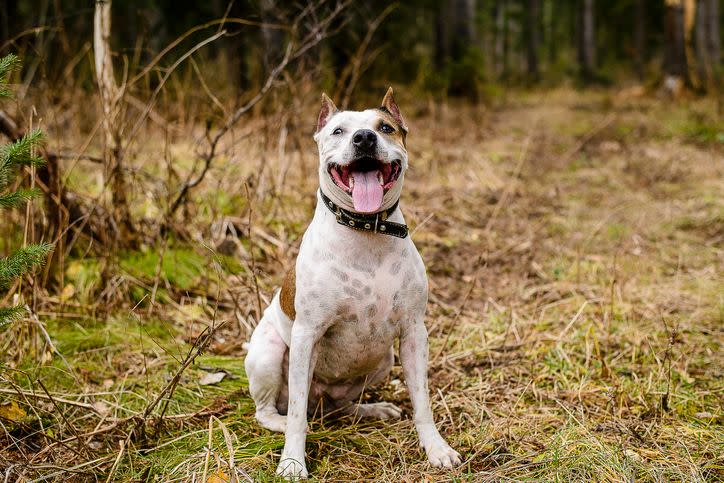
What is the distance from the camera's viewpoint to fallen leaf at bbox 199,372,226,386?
3295 millimetres

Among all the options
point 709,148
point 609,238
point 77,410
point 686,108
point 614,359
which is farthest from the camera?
point 686,108

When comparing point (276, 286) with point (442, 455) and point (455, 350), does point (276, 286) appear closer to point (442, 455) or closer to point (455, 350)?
point (455, 350)

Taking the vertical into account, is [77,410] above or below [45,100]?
below

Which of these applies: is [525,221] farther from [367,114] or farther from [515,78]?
[515,78]

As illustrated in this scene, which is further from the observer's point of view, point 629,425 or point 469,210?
point 469,210

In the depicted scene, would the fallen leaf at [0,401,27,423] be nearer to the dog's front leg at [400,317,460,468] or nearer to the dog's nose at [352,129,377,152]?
the dog's front leg at [400,317,460,468]

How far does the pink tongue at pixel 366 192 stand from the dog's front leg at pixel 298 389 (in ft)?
1.81

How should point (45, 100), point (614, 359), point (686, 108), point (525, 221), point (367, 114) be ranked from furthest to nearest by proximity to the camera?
point (686, 108)
point (525, 221)
point (45, 100)
point (614, 359)
point (367, 114)

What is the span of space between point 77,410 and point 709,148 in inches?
331

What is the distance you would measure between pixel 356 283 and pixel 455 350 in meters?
1.35

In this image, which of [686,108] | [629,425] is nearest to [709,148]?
[686,108]

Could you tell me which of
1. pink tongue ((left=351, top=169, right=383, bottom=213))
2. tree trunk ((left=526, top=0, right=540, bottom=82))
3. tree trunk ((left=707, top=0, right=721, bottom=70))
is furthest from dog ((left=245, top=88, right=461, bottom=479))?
tree trunk ((left=526, top=0, right=540, bottom=82))

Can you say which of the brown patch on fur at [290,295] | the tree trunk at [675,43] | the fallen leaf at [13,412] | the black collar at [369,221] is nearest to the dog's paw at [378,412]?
the brown patch on fur at [290,295]

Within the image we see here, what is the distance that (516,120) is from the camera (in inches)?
462
